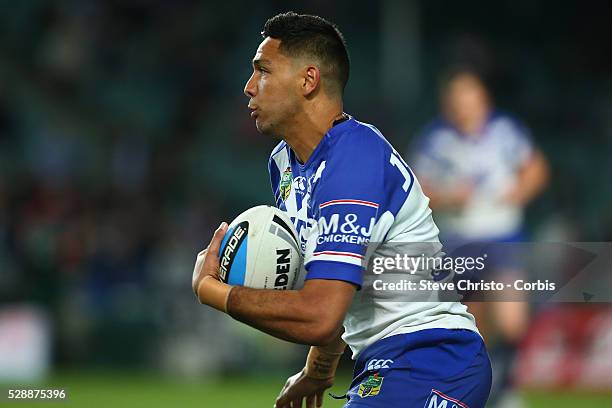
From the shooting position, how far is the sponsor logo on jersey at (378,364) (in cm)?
408

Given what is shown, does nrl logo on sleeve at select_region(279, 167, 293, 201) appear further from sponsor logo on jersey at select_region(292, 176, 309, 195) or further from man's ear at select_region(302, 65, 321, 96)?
man's ear at select_region(302, 65, 321, 96)

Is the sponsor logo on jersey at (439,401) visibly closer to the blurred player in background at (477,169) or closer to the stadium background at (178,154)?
the blurred player in background at (477,169)

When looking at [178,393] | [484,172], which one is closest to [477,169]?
[484,172]

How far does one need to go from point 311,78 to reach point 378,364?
1.14 metres

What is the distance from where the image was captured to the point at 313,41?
4199 mm

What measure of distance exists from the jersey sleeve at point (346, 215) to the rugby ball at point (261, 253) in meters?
0.17

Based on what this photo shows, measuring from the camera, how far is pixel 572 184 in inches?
569

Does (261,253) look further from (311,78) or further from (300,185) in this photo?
(311,78)

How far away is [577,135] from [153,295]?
22.8 feet

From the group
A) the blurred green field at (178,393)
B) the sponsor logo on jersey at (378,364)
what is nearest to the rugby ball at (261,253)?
the sponsor logo on jersey at (378,364)

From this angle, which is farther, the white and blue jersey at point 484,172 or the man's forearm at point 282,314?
the white and blue jersey at point 484,172

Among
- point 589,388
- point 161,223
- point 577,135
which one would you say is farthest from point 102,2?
point 589,388

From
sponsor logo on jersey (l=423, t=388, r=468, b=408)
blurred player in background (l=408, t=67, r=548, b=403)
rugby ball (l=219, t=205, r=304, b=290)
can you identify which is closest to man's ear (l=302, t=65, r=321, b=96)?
rugby ball (l=219, t=205, r=304, b=290)

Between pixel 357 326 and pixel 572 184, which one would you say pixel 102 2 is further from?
pixel 357 326
